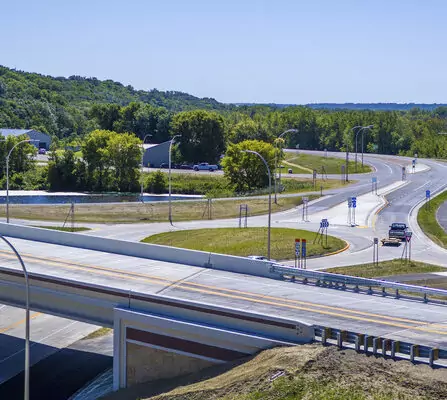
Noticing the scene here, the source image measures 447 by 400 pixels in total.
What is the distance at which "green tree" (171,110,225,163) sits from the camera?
461 feet

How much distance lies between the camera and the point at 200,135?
141 meters

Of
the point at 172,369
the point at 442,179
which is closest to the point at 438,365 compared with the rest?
the point at 172,369

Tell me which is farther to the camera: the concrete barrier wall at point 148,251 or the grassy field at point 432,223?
the grassy field at point 432,223

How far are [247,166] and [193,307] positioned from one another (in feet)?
248

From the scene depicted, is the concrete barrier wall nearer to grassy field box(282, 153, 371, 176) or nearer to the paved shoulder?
the paved shoulder

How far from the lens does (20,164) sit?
121562 mm

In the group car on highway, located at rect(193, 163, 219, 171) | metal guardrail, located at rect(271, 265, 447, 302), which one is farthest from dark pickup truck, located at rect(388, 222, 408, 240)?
car on highway, located at rect(193, 163, 219, 171)

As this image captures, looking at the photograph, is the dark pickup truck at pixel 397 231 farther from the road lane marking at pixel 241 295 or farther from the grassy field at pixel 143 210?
the road lane marking at pixel 241 295

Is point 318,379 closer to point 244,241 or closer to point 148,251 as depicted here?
point 148,251

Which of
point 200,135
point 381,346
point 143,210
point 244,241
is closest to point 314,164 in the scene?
point 200,135

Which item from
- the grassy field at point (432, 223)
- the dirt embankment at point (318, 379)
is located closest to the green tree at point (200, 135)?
the grassy field at point (432, 223)

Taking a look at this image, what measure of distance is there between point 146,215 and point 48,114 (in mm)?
114283

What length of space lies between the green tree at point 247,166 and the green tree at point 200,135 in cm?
3004

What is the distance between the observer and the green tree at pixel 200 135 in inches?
5527
